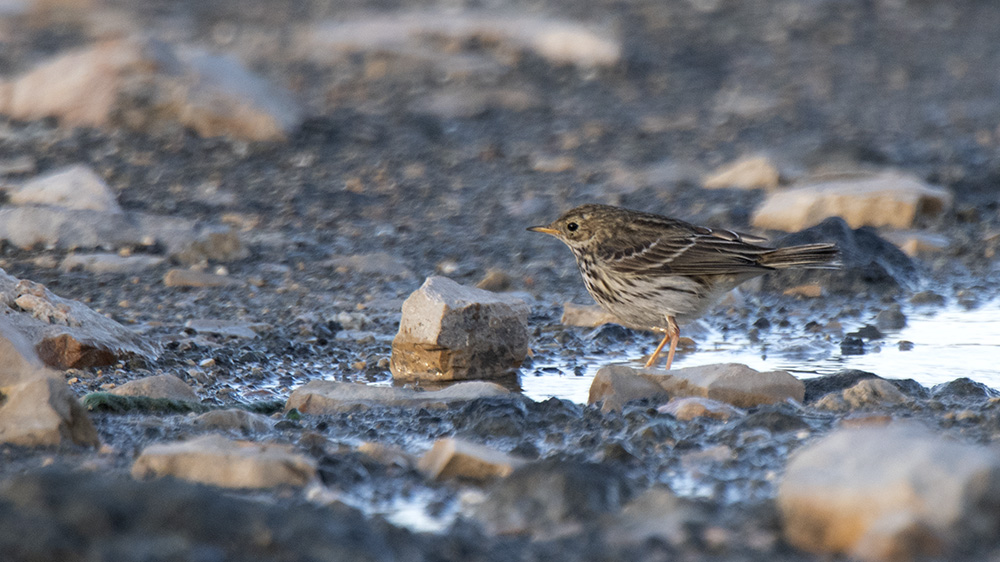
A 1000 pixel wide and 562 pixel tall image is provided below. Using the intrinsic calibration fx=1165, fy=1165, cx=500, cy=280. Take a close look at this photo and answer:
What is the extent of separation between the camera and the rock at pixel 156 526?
2521 mm

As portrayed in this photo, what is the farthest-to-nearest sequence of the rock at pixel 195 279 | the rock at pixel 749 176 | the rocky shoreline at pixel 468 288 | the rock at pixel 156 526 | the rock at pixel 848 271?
the rock at pixel 749 176 → the rock at pixel 848 271 → the rock at pixel 195 279 → the rocky shoreline at pixel 468 288 → the rock at pixel 156 526

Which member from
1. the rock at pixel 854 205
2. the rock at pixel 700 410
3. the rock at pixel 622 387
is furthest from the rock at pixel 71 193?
the rock at pixel 700 410

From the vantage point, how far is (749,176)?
868cm

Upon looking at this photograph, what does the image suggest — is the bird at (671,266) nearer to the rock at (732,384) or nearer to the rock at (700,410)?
the rock at (732,384)

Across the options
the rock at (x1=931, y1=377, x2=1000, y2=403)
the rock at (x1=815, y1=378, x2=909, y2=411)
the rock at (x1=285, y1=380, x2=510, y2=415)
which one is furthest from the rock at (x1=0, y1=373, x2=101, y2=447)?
the rock at (x1=931, y1=377, x2=1000, y2=403)

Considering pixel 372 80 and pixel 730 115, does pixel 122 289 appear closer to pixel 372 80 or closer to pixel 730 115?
pixel 372 80

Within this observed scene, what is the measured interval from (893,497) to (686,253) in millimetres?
3078

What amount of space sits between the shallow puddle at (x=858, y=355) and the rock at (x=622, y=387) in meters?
0.28

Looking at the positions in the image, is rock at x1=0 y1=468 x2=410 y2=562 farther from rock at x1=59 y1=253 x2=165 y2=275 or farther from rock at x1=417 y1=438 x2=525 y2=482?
rock at x1=59 y1=253 x2=165 y2=275

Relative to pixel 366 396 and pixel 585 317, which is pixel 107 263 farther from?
pixel 366 396

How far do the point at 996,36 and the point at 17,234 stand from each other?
12052 millimetres

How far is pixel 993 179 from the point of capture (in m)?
8.68

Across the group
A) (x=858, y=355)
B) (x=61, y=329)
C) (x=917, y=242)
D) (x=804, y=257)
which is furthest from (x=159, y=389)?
(x=917, y=242)

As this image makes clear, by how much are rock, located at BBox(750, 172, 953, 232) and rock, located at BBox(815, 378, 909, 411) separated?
3.17 metres
